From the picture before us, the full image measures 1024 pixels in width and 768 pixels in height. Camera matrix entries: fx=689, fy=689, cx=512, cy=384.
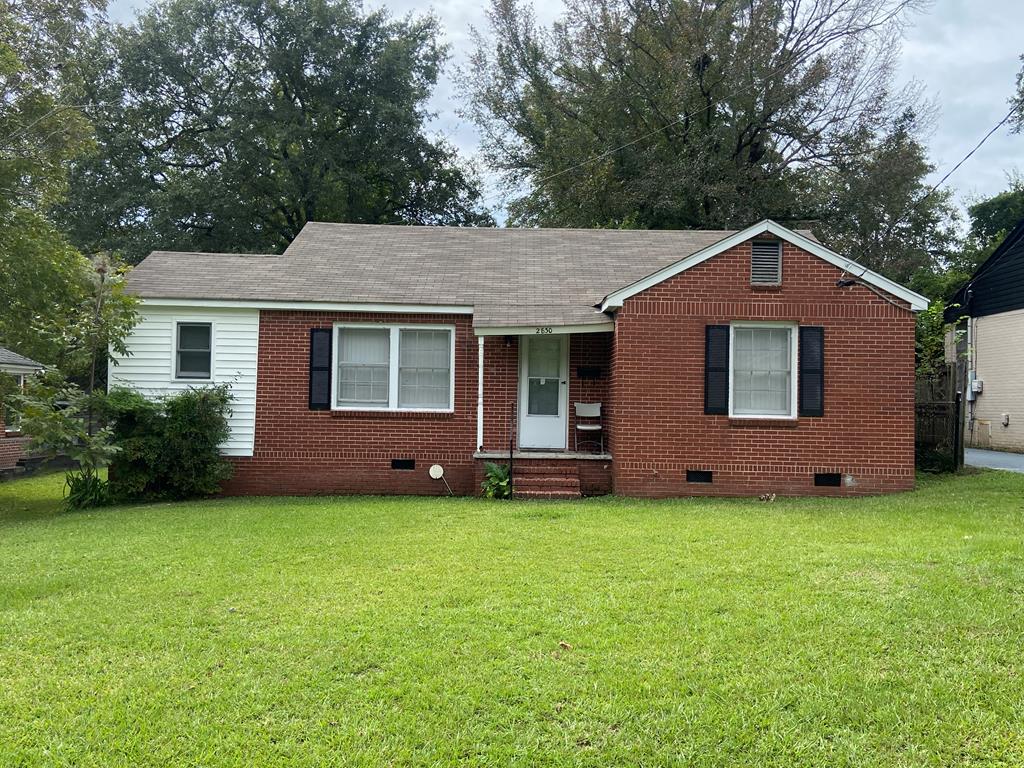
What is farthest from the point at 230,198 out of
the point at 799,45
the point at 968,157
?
the point at 968,157

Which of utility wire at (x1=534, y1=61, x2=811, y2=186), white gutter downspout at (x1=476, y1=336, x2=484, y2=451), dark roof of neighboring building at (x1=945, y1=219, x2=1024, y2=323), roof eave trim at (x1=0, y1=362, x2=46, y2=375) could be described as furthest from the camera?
utility wire at (x1=534, y1=61, x2=811, y2=186)

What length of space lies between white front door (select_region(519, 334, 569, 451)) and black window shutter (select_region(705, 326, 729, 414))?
2.43 meters

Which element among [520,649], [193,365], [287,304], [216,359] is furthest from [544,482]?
[520,649]

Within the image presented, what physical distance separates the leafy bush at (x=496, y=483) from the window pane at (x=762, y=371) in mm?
3727

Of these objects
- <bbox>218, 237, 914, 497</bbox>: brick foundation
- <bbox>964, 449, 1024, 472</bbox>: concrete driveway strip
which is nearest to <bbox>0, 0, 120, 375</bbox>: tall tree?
<bbox>218, 237, 914, 497</bbox>: brick foundation

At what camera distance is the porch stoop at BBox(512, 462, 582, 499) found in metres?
10.7

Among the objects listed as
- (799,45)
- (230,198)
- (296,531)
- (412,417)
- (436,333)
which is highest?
(799,45)

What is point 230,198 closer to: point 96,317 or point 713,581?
point 96,317

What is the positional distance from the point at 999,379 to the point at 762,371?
37.3 ft

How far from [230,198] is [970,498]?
1005 inches

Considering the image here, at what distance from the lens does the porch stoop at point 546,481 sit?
10.7 m

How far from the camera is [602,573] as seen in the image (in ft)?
19.1

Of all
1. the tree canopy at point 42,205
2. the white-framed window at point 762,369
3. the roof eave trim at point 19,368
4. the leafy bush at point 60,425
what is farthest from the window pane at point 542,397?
the roof eave trim at point 19,368

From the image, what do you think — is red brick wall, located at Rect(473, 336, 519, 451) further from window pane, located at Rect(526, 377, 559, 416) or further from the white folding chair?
the white folding chair
